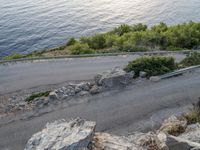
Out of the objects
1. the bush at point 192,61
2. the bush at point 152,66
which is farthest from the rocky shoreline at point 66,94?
the bush at point 192,61

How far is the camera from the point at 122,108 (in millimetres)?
26719

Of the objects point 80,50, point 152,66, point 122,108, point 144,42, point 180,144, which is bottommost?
point 122,108

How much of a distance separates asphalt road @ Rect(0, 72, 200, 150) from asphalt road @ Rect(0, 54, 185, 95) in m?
6.88

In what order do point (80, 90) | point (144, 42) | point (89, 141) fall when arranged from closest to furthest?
1. point (89, 141)
2. point (80, 90)
3. point (144, 42)

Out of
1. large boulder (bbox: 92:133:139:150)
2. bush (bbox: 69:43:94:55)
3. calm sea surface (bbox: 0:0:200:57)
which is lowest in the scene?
large boulder (bbox: 92:133:139:150)

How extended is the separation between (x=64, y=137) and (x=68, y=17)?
69.6m

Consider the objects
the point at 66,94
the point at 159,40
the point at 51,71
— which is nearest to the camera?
the point at 66,94

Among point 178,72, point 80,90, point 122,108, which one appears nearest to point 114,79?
point 80,90

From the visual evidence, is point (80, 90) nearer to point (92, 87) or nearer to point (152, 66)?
point (92, 87)

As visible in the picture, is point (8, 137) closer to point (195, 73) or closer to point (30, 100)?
point (30, 100)

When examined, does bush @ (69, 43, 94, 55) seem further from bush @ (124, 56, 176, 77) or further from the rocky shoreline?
the rocky shoreline

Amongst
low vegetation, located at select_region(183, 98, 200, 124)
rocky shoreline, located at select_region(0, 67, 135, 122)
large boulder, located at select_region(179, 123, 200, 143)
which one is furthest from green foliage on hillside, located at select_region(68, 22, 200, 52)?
large boulder, located at select_region(179, 123, 200, 143)

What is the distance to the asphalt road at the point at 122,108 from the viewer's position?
24578mm

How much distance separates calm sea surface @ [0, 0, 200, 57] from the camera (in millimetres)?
69625
